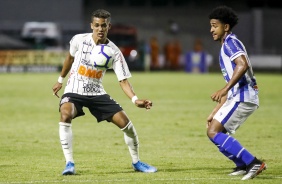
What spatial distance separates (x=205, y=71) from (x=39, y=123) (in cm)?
2975

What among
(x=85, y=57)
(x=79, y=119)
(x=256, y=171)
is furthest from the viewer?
(x=79, y=119)

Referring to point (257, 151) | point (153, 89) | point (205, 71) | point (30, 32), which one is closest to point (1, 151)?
point (257, 151)

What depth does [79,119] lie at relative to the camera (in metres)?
20.6

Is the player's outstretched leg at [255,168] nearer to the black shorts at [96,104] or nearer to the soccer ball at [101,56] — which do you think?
the black shorts at [96,104]

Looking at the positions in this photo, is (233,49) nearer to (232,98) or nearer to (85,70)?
(232,98)

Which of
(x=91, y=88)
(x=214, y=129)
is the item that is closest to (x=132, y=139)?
(x=91, y=88)

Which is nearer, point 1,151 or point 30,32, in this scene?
point 1,151

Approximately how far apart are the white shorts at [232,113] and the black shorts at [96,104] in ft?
4.92

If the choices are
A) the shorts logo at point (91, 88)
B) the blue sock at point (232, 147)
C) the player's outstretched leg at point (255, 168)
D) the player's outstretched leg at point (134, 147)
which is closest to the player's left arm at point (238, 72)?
the blue sock at point (232, 147)

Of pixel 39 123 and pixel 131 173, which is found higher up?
pixel 131 173

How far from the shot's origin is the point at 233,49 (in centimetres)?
1048

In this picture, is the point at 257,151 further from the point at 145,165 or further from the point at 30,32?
the point at 30,32

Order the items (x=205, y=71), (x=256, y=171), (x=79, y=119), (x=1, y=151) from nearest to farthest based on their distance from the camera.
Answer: (x=256, y=171) → (x=1, y=151) → (x=79, y=119) → (x=205, y=71)

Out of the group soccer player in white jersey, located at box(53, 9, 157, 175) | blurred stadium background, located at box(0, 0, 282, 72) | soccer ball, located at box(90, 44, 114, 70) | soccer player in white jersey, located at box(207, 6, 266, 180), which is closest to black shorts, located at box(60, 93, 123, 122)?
soccer player in white jersey, located at box(53, 9, 157, 175)
